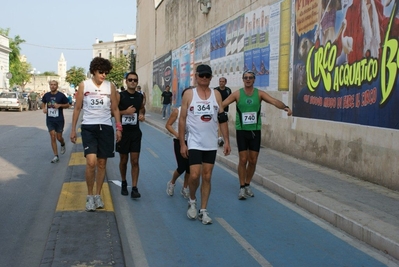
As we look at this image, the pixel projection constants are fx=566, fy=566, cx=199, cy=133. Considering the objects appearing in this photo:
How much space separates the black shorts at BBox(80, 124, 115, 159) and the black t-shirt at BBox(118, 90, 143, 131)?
2.91 ft

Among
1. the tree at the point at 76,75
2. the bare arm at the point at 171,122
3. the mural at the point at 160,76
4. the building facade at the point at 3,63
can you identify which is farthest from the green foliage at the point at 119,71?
the bare arm at the point at 171,122

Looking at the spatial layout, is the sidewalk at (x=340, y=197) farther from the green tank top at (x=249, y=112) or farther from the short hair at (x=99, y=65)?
the short hair at (x=99, y=65)

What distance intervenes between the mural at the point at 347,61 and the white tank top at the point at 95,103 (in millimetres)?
4515

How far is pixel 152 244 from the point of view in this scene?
6.11 metres

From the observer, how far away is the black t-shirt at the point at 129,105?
824 centimetres

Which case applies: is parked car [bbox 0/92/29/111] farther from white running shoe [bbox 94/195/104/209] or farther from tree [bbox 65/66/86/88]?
tree [bbox 65/66/86/88]

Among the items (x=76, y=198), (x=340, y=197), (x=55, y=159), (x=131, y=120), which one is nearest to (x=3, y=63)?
(x=55, y=159)

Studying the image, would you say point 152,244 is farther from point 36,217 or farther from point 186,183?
point 186,183

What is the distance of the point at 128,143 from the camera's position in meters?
8.35

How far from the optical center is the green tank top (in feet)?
28.1

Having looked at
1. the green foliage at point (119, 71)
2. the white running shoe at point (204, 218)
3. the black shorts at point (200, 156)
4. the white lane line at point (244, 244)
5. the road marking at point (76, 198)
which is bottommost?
the white lane line at point (244, 244)

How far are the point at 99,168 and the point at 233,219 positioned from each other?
6.21 ft

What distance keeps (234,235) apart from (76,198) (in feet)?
8.48

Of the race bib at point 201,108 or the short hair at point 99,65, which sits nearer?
the race bib at point 201,108
